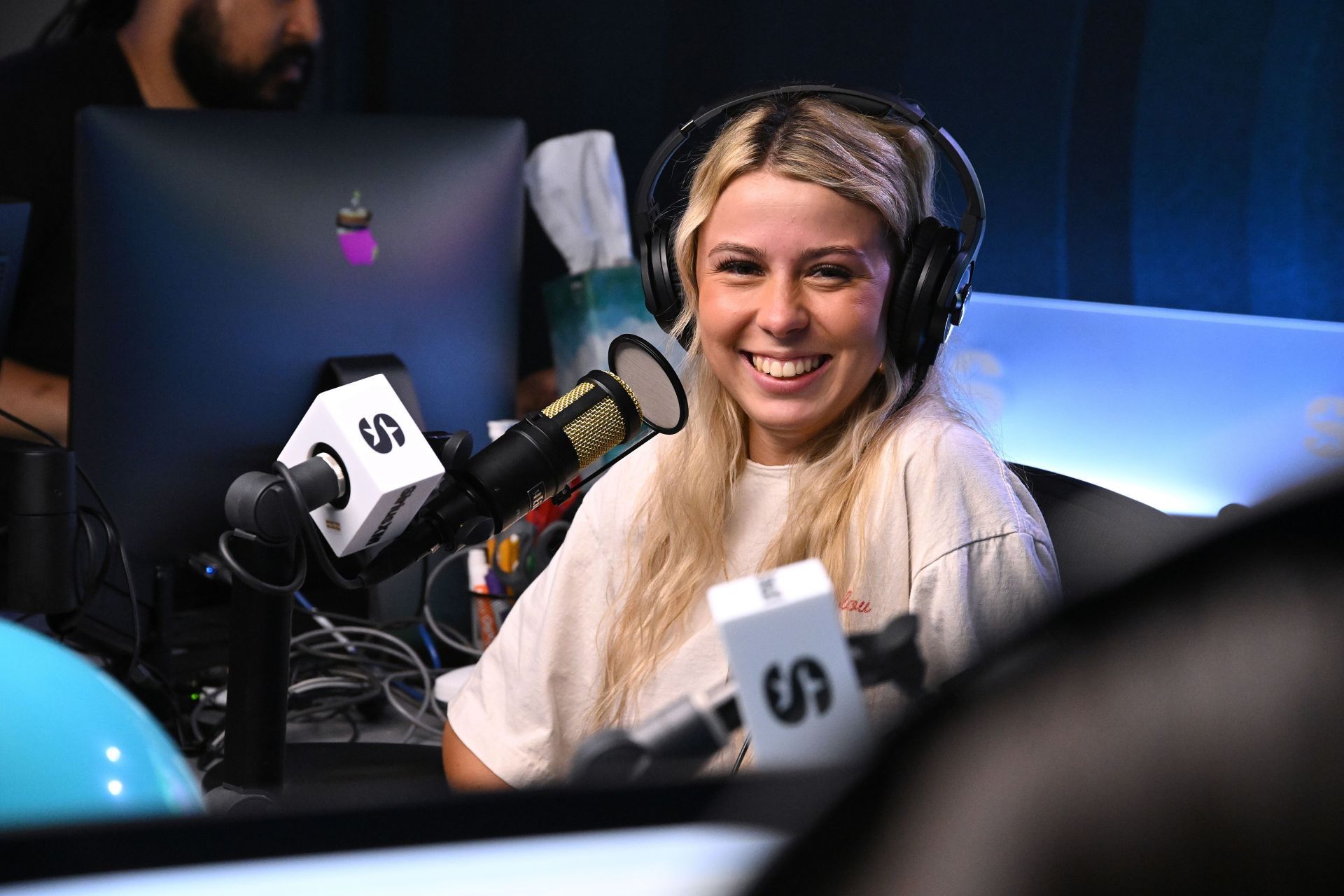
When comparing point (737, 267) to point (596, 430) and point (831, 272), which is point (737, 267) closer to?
point (831, 272)

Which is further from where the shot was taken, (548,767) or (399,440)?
(548,767)

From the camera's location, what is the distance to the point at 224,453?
1243mm

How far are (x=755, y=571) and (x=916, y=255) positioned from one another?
344 millimetres

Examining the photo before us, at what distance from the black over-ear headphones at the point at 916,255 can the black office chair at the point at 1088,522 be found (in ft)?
0.73

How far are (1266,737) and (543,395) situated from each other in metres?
2.84

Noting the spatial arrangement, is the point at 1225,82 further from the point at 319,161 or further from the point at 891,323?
the point at 319,161

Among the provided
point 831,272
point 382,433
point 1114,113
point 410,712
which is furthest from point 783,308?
point 1114,113

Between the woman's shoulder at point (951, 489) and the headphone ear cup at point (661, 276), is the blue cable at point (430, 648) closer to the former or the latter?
the headphone ear cup at point (661, 276)

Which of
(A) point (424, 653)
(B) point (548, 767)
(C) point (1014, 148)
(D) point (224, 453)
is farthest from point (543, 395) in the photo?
(B) point (548, 767)

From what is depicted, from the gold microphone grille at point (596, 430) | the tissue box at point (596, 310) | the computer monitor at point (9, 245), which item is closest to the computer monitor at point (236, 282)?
the computer monitor at point (9, 245)

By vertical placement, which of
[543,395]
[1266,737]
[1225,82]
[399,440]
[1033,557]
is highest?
[1225,82]

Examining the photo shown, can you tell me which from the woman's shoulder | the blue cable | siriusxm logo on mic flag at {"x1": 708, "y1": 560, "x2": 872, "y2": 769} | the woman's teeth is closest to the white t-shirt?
the woman's shoulder

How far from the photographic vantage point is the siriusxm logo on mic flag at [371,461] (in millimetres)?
728

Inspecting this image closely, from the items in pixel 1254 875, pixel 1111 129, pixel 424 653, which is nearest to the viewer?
pixel 1254 875
